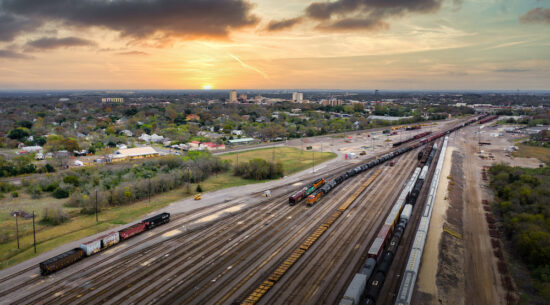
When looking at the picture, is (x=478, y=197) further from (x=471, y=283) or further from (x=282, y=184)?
(x=282, y=184)

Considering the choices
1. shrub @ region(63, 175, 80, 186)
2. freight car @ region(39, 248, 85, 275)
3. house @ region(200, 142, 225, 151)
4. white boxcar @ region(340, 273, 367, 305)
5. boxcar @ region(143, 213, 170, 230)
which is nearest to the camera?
white boxcar @ region(340, 273, 367, 305)

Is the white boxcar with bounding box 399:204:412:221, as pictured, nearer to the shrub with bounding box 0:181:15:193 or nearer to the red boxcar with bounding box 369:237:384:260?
the red boxcar with bounding box 369:237:384:260

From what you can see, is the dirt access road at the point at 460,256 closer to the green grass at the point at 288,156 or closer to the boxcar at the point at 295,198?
the boxcar at the point at 295,198

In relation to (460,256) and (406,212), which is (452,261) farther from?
(406,212)

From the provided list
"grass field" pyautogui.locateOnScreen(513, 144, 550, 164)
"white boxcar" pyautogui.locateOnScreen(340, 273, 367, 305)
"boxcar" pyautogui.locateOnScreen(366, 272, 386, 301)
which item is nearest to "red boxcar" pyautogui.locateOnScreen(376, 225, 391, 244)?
"boxcar" pyautogui.locateOnScreen(366, 272, 386, 301)

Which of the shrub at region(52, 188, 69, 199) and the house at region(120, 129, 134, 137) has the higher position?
the house at region(120, 129, 134, 137)

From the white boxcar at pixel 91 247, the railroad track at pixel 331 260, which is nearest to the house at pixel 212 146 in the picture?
the railroad track at pixel 331 260

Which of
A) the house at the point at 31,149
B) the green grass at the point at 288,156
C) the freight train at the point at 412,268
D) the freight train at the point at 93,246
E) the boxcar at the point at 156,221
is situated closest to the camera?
the freight train at the point at 412,268
